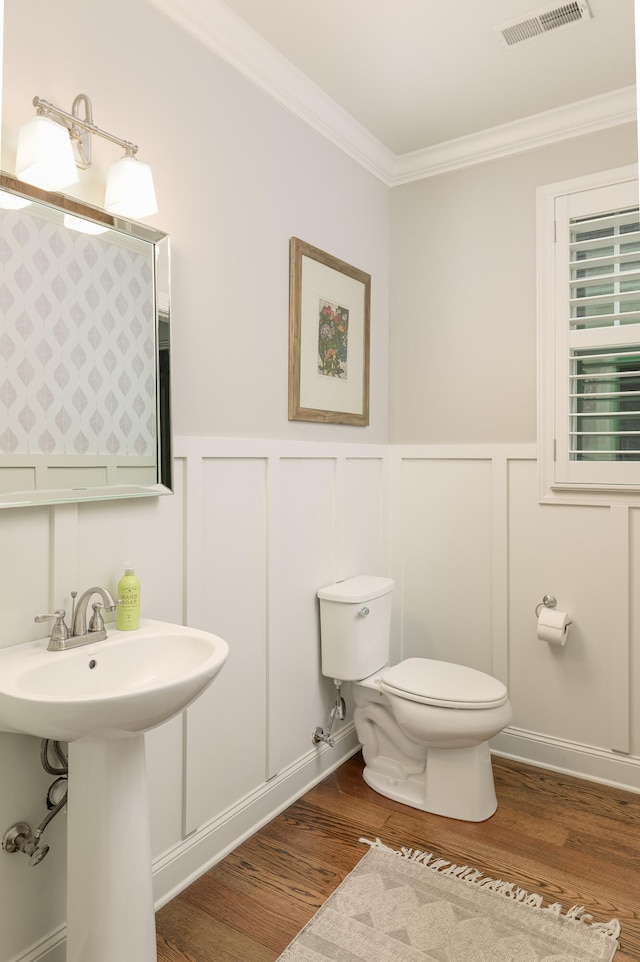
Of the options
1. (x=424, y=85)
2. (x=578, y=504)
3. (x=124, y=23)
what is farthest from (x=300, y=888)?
(x=424, y=85)

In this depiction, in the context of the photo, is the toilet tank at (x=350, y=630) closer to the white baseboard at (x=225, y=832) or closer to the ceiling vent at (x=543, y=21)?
the white baseboard at (x=225, y=832)

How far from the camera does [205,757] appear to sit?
77.4 inches

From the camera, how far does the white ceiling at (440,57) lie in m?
1.97

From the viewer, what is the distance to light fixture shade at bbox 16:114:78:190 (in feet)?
4.51

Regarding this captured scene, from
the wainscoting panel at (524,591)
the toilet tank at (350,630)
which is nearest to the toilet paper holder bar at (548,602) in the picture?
the wainscoting panel at (524,591)

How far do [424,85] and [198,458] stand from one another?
5.34ft

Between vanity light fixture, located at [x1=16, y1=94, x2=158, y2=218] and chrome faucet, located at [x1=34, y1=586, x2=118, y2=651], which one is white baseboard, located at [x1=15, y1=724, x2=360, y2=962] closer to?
chrome faucet, located at [x1=34, y1=586, x2=118, y2=651]

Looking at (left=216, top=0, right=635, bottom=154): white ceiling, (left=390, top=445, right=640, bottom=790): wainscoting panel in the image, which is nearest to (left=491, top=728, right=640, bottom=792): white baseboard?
(left=390, top=445, right=640, bottom=790): wainscoting panel

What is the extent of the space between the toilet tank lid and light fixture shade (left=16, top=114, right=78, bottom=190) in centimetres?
162

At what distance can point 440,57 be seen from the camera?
7.21 feet

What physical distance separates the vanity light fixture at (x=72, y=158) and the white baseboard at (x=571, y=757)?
2411 millimetres

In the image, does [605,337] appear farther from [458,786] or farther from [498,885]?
[498,885]

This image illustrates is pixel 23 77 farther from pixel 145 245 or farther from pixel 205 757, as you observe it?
pixel 205 757

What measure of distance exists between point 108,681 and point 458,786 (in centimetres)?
136
